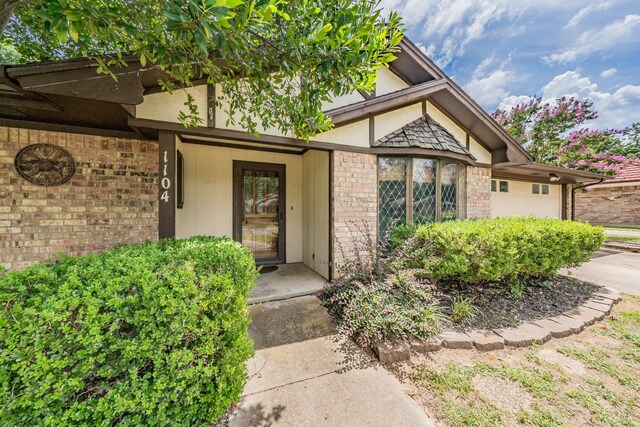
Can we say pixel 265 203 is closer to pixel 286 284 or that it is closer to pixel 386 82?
pixel 286 284

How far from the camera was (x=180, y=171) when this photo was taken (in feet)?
15.8

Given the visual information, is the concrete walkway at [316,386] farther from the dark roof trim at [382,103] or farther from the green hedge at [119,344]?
the dark roof trim at [382,103]

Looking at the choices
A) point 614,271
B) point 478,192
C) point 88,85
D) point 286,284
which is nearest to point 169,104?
point 88,85

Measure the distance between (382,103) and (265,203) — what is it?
3.52 m

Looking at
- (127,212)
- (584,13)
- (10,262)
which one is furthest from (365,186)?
(584,13)

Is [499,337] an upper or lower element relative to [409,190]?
lower

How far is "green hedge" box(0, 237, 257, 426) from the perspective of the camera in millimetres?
1300

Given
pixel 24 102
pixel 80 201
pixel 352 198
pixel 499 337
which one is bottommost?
pixel 499 337

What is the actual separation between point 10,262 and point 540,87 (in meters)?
19.2

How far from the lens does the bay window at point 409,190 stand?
5098 millimetres

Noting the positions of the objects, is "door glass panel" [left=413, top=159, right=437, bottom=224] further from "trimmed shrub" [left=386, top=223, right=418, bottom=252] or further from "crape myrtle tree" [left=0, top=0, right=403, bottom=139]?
"crape myrtle tree" [left=0, top=0, right=403, bottom=139]

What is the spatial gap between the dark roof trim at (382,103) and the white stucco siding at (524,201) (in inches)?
213

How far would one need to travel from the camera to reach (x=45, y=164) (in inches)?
145

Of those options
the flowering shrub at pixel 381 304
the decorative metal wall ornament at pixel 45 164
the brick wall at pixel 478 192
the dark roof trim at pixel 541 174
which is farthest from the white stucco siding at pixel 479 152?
the decorative metal wall ornament at pixel 45 164
